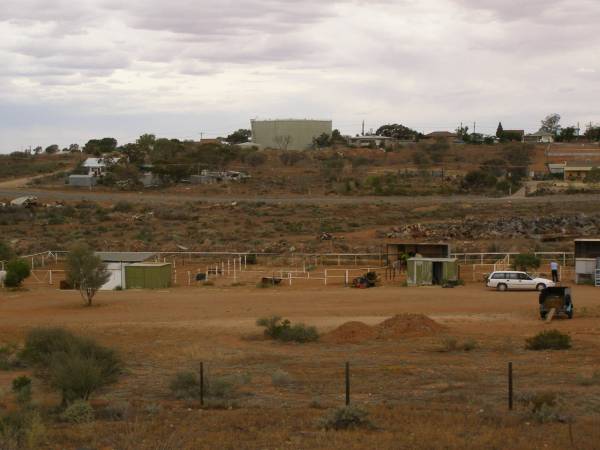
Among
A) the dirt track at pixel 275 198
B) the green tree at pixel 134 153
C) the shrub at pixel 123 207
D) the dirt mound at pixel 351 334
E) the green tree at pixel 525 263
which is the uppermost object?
the green tree at pixel 134 153

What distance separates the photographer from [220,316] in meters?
30.7

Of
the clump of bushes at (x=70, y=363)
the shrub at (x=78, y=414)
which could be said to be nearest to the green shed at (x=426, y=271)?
the clump of bushes at (x=70, y=363)

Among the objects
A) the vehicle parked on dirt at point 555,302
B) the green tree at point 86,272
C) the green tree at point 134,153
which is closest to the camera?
the vehicle parked on dirt at point 555,302

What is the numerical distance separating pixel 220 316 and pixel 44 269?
1891 cm

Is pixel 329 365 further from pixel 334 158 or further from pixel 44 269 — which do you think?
pixel 334 158

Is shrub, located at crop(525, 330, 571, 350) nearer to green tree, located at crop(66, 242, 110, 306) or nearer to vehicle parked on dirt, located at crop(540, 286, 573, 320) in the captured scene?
vehicle parked on dirt, located at crop(540, 286, 573, 320)

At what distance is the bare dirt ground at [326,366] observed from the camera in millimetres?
14250

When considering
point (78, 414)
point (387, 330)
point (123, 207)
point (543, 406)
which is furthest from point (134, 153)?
point (543, 406)

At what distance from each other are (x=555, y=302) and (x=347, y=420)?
15380 mm

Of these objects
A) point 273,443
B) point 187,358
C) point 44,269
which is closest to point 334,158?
point 44,269

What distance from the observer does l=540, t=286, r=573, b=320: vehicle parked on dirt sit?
28.1m

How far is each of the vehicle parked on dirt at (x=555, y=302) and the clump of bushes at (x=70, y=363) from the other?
49.0 ft

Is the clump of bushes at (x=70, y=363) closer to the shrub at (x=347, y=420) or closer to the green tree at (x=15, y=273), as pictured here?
the shrub at (x=347, y=420)

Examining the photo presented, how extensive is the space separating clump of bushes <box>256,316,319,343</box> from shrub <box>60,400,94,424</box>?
10265 mm
